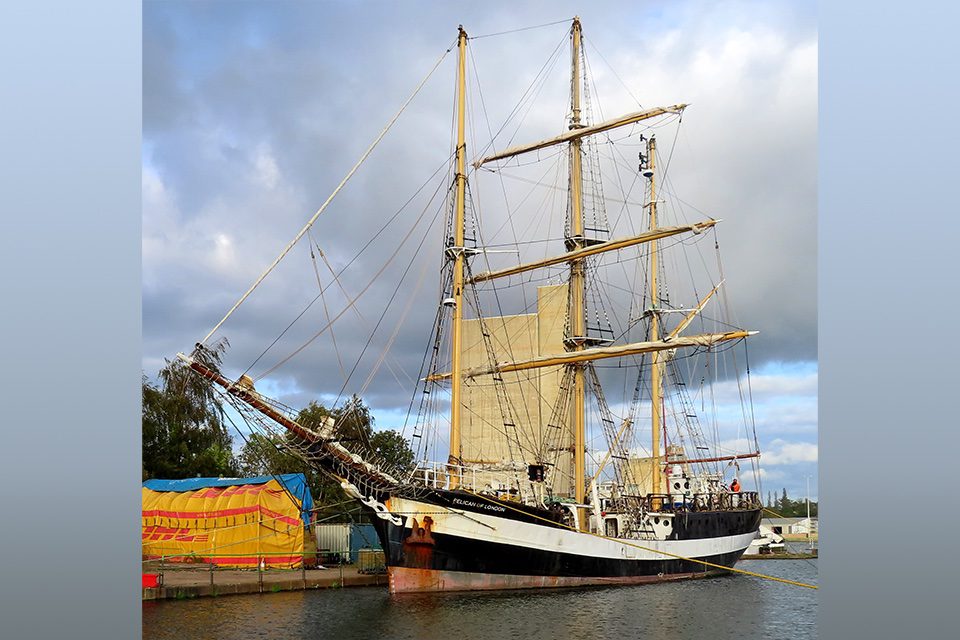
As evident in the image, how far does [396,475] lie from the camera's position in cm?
3822

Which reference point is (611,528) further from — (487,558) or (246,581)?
(246,581)

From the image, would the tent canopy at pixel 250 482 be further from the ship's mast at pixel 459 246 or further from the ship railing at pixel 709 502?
the ship railing at pixel 709 502

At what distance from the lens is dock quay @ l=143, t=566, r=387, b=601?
31.6 m

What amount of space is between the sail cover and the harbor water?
422cm

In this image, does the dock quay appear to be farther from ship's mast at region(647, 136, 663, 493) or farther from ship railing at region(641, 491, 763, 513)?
ship's mast at region(647, 136, 663, 493)

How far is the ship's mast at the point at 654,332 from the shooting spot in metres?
60.7

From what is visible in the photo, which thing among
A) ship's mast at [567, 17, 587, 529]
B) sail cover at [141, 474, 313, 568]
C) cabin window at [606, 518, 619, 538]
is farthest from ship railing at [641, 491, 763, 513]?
sail cover at [141, 474, 313, 568]

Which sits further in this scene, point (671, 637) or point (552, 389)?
point (552, 389)

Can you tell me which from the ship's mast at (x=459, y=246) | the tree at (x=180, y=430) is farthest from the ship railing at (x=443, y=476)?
the tree at (x=180, y=430)

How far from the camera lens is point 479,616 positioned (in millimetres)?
30297

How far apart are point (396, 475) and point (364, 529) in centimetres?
1219

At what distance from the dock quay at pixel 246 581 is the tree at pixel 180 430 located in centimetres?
1683
